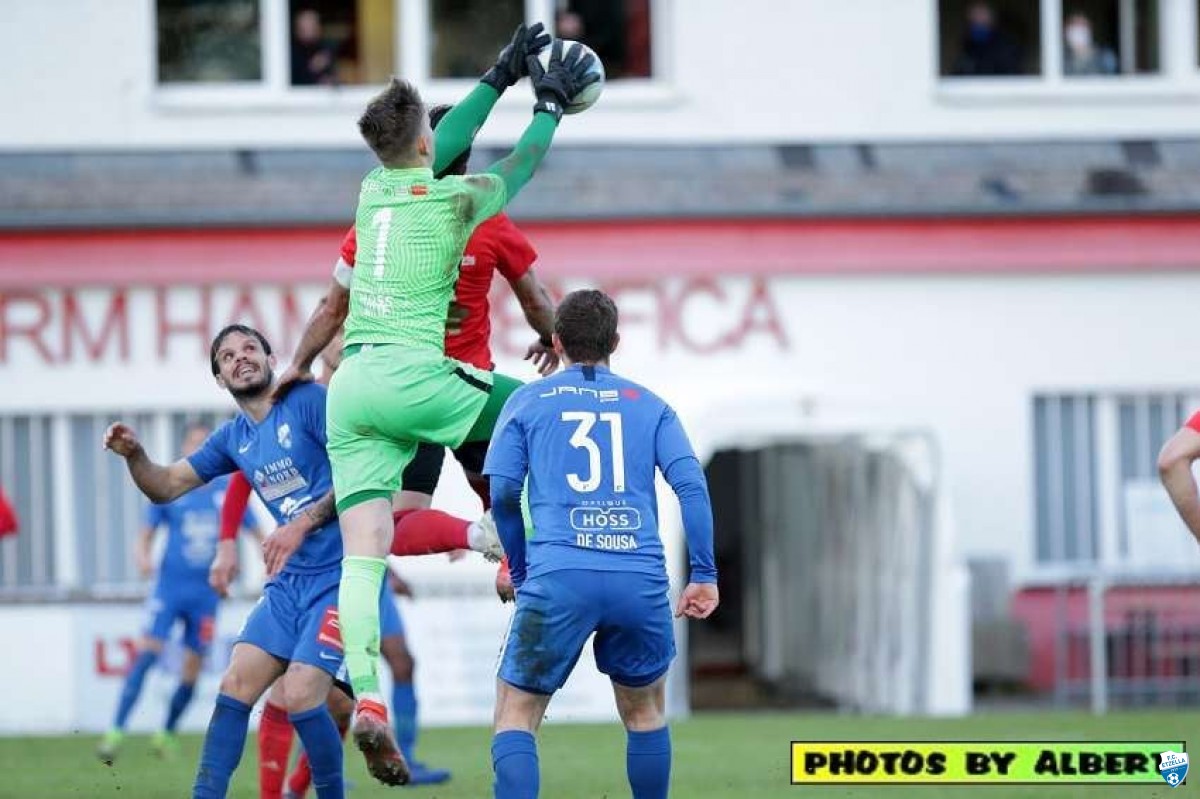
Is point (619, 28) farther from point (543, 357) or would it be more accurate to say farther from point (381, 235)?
point (381, 235)

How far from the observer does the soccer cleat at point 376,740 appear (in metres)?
9.13

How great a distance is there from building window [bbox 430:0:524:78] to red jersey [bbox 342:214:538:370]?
12870 millimetres

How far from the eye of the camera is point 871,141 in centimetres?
2277

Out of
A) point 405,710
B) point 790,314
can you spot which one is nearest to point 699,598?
point 405,710

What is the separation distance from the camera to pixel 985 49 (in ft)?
77.0

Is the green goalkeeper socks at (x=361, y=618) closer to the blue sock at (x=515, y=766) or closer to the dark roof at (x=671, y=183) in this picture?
the blue sock at (x=515, y=766)

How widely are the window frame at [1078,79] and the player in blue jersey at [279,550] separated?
1351cm

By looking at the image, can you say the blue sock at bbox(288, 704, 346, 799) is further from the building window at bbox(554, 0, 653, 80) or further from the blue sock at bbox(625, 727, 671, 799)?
the building window at bbox(554, 0, 653, 80)

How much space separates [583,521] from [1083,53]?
1554cm

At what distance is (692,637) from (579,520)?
18369 millimetres

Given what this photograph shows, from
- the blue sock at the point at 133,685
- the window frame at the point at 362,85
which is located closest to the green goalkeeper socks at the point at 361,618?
the blue sock at the point at 133,685

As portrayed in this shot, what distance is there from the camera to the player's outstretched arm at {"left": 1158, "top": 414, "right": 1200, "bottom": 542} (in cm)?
932

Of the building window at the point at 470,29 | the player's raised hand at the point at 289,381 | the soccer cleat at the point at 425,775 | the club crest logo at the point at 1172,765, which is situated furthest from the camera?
the building window at the point at 470,29

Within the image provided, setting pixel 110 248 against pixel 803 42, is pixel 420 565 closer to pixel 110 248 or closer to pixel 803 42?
pixel 110 248
